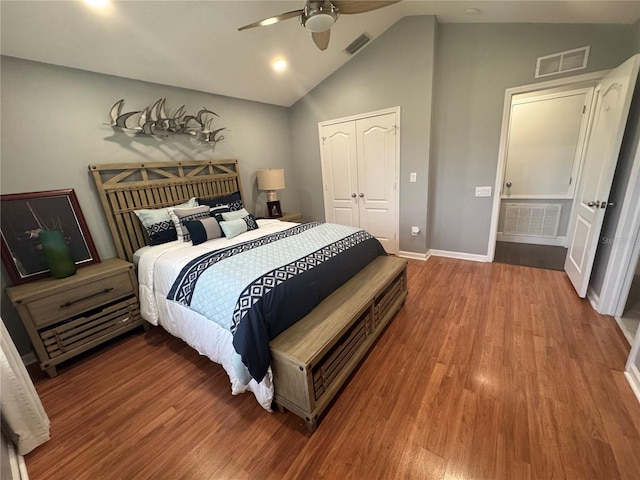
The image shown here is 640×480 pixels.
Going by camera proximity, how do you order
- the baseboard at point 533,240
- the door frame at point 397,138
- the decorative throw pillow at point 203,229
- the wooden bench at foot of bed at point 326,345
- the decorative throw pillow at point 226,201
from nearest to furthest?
→ the wooden bench at foot of bed at point 326,345 < the decorative throw pillow at point 203,229 < the decorative throw pillow at point 226,201 < the door frame at point 397,138 < the baseboard at point 533,240

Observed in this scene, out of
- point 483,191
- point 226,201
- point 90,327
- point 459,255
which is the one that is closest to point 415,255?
point 459,255

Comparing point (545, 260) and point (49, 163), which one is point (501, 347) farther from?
point (49, 163)

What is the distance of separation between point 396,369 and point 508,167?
12.6 feet

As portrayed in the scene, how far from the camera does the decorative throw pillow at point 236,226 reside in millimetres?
2551

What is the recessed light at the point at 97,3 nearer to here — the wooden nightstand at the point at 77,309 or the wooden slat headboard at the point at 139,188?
the wooden slat headboard at the point at 139,188

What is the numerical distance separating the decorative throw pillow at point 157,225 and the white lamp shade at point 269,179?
1375 mm

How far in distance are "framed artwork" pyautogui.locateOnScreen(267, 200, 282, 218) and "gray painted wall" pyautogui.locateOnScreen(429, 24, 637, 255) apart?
2146 mm

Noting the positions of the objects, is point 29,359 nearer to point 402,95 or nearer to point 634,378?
point 634,378

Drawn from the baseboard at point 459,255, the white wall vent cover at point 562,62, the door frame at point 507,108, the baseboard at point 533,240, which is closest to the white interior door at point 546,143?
the door frame at point 507,108

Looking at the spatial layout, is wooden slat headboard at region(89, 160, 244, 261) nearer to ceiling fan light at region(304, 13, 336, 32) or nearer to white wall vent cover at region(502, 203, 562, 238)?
ceiling fan light at region(304, 13, 336, 32)

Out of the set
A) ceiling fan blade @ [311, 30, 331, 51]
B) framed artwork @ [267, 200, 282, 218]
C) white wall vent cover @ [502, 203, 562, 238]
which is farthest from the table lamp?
white wall vent cover @ [502, 203, 562, 238]

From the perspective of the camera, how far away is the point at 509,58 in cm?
279

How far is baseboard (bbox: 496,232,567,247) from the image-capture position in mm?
3906

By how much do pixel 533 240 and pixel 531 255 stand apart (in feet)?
2.28
